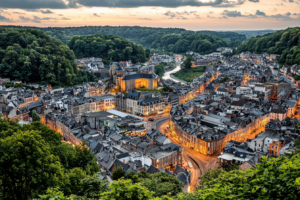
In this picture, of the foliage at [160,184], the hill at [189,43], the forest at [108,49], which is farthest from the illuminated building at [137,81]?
the hill at [189,43]

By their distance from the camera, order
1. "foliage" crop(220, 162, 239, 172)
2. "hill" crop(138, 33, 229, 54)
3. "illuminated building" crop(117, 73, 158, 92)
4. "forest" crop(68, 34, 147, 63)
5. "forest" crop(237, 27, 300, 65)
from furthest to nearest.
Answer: "hill" crop(138, 33, 229, 54)
"forest" crop(68, 34, 147, 63)
"forest" crop(237, 27, 300, 65)
"illuminated building" crop(117, 73, 158, 92)
"foliage" crop(220, 162, 239, 172)

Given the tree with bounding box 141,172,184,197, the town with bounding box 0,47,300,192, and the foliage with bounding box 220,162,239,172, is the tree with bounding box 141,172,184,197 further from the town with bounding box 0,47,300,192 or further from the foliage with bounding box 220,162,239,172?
the foliage with bounding box 220,162,239,172

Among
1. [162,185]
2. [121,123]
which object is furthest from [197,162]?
[121,123]

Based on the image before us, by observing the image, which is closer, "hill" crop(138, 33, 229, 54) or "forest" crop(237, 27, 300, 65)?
"forest" crop(237, 27, 300, 65)

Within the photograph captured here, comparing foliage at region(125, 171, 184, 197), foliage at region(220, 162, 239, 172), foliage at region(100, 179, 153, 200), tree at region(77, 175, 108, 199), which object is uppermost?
foliage at region(100, 179, 153, 200)

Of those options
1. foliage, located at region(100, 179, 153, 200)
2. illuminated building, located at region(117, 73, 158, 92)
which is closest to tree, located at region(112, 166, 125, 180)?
foliage, located at region(100, 179, 153, 200)

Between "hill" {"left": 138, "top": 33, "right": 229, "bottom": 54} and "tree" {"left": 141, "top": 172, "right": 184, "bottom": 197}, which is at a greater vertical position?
"hill" {"left": 138, "top": 33, "right": 229, "bottom": 54}

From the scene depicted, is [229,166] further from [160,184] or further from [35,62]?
[35,62]

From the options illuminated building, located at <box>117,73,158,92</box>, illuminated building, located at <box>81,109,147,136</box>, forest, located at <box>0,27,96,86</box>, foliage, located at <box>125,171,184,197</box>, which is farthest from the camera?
forest, located at <box>0,27,96,86</box>
